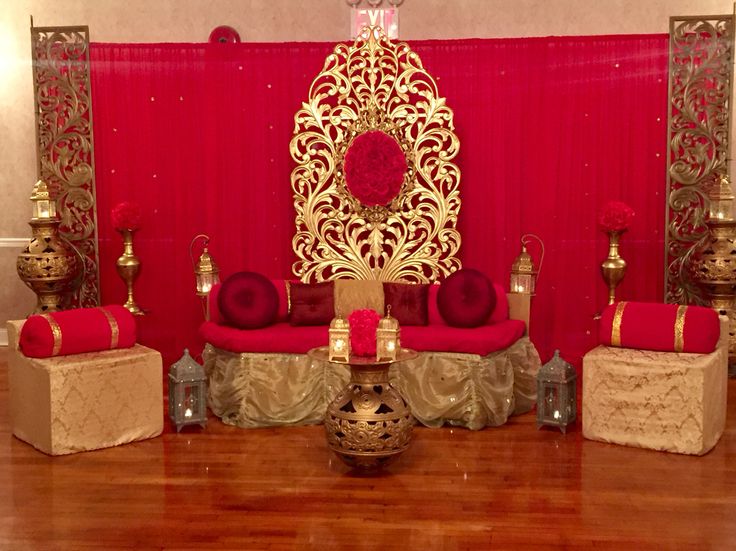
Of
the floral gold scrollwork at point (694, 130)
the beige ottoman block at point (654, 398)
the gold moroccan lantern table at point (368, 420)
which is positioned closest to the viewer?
the gold moroccan lantern table at point (368, 420)

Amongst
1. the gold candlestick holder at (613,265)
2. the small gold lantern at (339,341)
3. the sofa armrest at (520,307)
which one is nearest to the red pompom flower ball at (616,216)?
the gold candlestick holder at (613,265)

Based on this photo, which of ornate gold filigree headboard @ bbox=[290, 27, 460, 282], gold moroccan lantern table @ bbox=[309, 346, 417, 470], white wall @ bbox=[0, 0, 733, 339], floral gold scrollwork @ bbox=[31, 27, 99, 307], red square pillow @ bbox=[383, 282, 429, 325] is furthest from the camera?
white wall @ bbox=[0, 0, 733, 339]

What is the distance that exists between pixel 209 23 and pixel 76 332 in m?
2.84

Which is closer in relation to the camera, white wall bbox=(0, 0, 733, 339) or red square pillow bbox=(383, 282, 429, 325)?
red square pillow bbox=(383, 282, 429, 325)

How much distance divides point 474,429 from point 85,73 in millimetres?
3209

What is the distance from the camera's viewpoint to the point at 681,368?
429 cm

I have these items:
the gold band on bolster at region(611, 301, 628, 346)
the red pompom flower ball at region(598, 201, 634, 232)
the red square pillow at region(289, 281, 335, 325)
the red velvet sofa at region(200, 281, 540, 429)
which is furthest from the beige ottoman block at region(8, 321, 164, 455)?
the red pompom flower ball at region(598, 201, 634, 232)

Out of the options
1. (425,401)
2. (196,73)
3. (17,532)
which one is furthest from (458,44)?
(17,532)

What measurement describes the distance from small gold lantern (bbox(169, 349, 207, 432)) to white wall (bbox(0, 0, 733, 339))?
2.55 meters

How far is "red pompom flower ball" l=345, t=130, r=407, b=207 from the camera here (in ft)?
18.7

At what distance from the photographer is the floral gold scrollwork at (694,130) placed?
566 centimetres

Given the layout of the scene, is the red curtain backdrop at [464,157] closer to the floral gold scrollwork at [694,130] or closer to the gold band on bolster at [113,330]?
the floral gold scrollwork at [694,130]

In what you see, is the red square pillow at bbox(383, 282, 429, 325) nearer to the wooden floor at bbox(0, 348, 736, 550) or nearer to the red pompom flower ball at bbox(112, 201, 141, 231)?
the wooden floor at bbox(0, 348, 736, 550)

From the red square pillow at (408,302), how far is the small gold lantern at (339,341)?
119 cm
